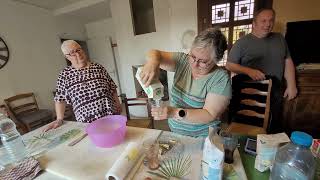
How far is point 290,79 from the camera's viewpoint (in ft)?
5.99

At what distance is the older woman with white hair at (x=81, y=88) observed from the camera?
1.40 metres

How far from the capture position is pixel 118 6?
3092 mm

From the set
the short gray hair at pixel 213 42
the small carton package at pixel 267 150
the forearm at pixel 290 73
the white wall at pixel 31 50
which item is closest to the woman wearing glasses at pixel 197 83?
the short gray hair at pixel 213 42

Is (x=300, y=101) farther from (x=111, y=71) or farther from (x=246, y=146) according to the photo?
(x=111, y=71)

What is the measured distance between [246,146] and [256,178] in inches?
7.3

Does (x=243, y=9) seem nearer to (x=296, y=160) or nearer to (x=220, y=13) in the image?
(x=220, y=13)

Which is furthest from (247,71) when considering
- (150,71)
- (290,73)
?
(150,71)

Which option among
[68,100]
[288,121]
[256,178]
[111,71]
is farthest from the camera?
[111,71]

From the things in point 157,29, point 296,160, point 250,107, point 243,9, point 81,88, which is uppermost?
point 243,9

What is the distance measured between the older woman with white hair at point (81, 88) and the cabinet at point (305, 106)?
2.07 metres

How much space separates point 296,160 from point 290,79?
5.31 feet

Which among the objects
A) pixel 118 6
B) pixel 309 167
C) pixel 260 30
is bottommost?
pixel 309 167

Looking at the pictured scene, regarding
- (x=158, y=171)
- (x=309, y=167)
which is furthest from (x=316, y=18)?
(x=158, y=171)

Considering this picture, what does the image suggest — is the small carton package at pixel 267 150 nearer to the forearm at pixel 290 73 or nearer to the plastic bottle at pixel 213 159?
the plastic bottle at pixel 213 159
